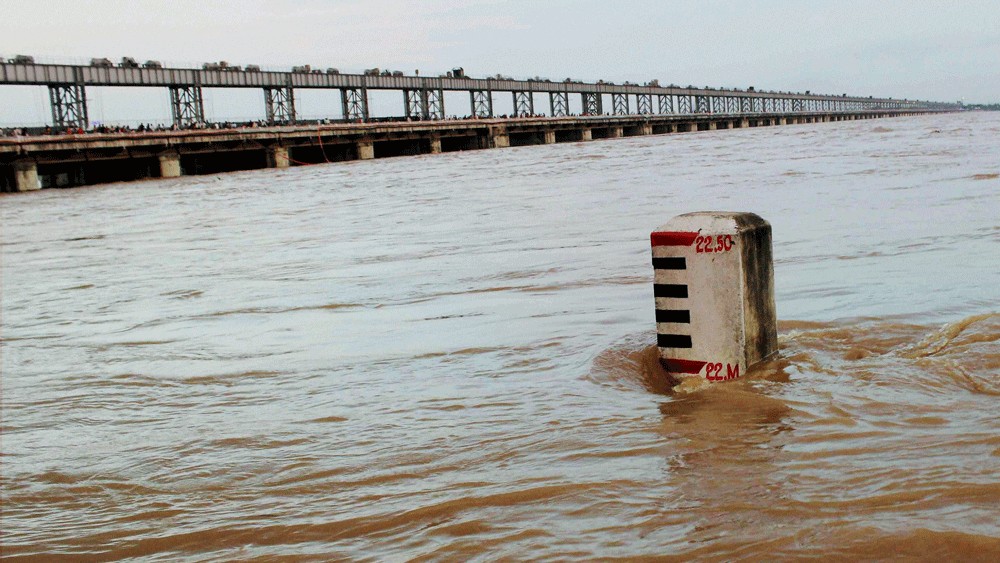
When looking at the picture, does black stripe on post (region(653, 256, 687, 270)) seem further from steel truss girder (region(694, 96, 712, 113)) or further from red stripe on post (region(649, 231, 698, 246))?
steel truss girder (region(694, 96, 712, 113))

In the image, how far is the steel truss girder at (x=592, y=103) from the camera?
452 ft

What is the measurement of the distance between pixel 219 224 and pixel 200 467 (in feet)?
59.8

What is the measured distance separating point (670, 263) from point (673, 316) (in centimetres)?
33

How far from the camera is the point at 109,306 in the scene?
1124 centimetres

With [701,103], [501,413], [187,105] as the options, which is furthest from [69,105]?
[701,103]

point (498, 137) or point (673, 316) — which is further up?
point (498, 137)

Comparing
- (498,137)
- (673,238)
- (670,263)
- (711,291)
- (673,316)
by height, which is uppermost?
(498,137)

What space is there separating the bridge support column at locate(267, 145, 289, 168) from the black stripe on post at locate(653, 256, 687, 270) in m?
65.2

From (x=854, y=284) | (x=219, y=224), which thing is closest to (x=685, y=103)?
(x=219, y=224)

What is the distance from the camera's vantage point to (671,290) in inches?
230

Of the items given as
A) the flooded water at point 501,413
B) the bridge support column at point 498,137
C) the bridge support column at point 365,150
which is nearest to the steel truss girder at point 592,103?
the bridge support column at point 498,137

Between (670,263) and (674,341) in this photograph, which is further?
(674,341)

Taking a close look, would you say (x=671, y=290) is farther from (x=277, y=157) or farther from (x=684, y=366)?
(x=277, y=157)

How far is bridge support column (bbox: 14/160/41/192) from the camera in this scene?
51.4 metres
